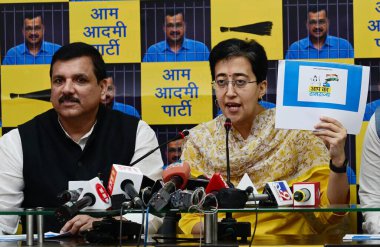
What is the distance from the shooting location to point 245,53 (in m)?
3.79

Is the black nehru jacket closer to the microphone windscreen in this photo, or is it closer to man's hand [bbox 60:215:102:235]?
man's hand [bbox 60:215:102:235]

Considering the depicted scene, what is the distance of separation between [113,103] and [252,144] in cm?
91

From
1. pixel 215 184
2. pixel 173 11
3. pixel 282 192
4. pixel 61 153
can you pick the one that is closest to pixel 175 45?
pixel 173 11

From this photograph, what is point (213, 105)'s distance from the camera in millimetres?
4180

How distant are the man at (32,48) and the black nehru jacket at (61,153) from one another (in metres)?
0.43

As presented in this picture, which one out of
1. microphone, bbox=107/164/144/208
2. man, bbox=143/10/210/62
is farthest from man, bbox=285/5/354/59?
microphone, bbox=107/164/144/208

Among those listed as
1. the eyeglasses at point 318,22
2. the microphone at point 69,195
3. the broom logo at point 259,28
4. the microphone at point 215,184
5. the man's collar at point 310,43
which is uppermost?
the eyeglasses at point 318,22

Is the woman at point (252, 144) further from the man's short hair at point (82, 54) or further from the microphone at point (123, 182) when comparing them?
the microphone at point (123, 182)

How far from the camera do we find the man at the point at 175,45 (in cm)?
420

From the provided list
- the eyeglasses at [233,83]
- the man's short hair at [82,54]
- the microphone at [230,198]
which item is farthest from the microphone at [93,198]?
the man's short hair at [82,54]

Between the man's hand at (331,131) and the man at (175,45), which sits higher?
the man at (175,45)

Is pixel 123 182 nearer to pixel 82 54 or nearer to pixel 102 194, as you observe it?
pixel 102 194

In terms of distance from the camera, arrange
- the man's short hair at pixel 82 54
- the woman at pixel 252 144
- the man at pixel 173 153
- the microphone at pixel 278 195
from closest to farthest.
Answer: the microphone at pixel 278 195
the woman at pixel 252 144
the man's short hair at pixel 82 54
the man at pixel 173 153

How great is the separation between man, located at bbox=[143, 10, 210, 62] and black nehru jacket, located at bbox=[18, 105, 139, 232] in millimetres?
431
